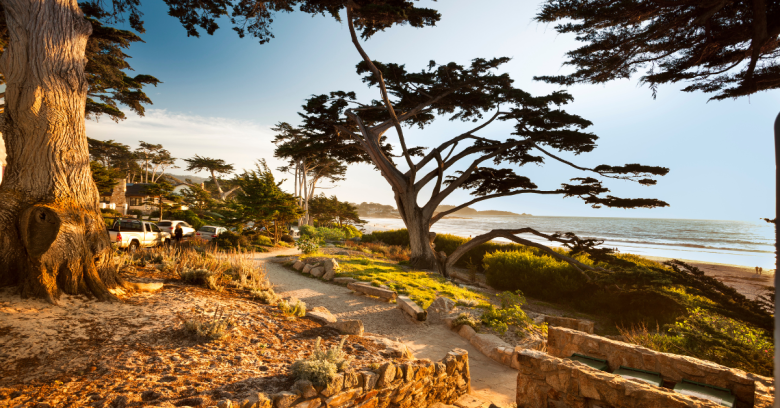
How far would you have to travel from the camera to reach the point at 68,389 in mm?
2594

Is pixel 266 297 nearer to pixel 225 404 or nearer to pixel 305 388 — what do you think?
pixel 305 388

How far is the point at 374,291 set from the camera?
8.51m

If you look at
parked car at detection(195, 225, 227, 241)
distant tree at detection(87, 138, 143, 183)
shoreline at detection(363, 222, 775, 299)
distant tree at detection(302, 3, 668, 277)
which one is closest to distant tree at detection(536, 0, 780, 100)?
distant tree at detection(302, 3, 668, 277)

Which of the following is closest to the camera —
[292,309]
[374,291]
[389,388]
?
[389,388]

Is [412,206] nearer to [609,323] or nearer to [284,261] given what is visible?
[284,261]

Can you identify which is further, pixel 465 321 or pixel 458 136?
pixel 458 136

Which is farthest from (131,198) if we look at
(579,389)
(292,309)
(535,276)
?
(579,389)

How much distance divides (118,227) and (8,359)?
12729mm

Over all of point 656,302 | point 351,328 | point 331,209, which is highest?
point 331,209

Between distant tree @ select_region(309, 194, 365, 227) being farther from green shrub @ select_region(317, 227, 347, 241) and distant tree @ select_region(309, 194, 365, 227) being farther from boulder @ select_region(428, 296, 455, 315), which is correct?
boulder @ select_region(428, 296, 455, 315)

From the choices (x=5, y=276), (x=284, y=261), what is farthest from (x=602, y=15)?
(x=284, y=261)

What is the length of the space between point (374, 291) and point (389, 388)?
4904 mm

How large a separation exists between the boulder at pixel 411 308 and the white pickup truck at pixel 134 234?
37.5 feet

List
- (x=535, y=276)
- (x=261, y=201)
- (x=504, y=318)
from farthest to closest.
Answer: (x=261, y=201) < (x=535, y=276) < (x=504, y=318)
